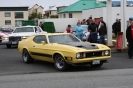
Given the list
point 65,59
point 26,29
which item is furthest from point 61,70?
point 26,29

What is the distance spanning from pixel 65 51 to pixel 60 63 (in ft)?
2.09

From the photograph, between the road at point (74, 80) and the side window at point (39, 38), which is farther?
the side window at point (39, 38)

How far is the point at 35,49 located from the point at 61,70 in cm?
185

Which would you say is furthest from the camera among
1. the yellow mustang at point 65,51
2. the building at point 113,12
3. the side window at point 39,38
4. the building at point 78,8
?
the building at point 78,8

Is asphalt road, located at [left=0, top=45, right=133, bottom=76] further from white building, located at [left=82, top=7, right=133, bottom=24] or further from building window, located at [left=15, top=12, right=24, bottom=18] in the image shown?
building window, located at [left=15, top=12, right=24, bottom=18]

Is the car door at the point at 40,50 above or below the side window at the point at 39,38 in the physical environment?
below

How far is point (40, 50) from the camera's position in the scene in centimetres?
1131

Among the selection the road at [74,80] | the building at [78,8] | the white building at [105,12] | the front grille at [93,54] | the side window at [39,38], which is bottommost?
the road at [74,80]

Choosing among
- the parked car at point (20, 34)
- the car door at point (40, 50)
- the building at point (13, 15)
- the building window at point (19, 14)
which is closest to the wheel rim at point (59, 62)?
the car door at point (40, 50)

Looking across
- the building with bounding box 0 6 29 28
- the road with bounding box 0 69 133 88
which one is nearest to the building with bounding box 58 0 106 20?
the building with bounding box 0 6 29 28

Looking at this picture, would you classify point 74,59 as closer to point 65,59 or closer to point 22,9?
point 65,59

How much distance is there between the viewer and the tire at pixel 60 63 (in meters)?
10.1

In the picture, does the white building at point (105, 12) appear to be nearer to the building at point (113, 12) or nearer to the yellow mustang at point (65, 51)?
the building at point (113, 12)

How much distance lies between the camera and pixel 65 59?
10047mm
